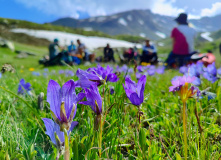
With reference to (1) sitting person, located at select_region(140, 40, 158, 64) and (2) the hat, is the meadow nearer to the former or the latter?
(2) the hat

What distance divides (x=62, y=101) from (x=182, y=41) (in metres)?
10.6

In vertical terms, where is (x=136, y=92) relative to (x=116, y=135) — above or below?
above

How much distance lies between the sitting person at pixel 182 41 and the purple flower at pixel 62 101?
9.78 metres

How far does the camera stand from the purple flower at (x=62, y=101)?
2.35 feet

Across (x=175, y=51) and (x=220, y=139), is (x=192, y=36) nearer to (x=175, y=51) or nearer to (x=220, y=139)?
(x=175, y=51)

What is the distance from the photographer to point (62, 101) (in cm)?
71

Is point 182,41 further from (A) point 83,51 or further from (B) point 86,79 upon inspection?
(B) point 86,79

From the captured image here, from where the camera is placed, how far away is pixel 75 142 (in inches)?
35.9

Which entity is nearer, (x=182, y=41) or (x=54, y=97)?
(x=54, y=97)

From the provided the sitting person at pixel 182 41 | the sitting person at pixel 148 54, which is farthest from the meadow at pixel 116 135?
the sitting person at pixel 148 54

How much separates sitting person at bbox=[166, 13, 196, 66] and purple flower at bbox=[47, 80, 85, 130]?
9777 millimetres

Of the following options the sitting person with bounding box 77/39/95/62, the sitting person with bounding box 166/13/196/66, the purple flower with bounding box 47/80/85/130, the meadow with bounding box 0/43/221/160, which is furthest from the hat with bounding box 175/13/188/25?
the purple flower with bounding box 47/80/85/130

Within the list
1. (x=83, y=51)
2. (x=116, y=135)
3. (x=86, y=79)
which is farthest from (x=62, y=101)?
(x=83, y=51)

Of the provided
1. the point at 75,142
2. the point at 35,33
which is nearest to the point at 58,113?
the point at 75,142
